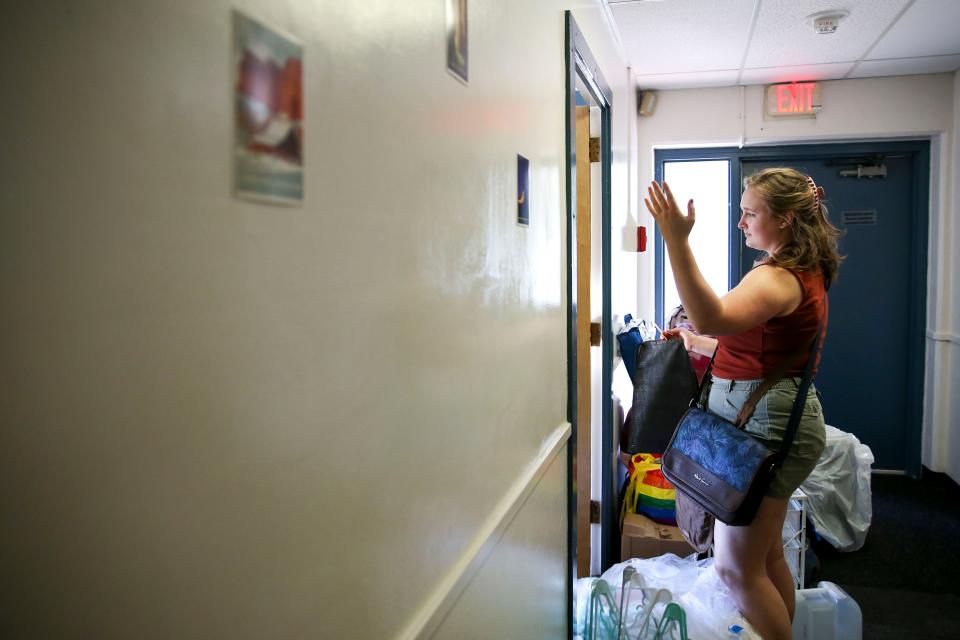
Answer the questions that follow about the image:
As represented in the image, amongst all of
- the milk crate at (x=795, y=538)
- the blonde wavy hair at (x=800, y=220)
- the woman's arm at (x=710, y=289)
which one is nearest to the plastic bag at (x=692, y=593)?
the milk crate at (x=795, y=538)

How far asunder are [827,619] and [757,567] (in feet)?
2.17

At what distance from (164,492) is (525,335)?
40.6 inches

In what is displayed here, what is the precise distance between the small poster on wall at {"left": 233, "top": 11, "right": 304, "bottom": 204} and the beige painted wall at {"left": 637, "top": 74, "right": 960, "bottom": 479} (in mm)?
3702

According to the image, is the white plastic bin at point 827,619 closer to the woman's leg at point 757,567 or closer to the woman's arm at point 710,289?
the woman's leg at point 757,567

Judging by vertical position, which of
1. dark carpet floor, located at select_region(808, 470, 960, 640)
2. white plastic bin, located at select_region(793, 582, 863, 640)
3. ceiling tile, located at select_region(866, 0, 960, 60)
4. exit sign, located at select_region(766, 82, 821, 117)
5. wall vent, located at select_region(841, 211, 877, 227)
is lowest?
dark carpet floor, located at select_region(808, 470, 960, 640)

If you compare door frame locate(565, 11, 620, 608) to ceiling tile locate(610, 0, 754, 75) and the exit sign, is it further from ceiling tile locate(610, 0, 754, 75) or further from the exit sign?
Result: the exit sign

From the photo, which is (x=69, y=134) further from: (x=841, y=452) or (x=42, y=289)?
(x=841, y=452)

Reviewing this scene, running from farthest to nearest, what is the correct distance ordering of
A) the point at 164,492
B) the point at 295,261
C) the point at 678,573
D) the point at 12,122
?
the point at 678,573 → the point at 295,261 → the point at 164,492 → the point at 12,122

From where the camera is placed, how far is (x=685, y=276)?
5.69ft

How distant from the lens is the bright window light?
14.7 feet

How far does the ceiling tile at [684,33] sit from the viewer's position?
9.25ft

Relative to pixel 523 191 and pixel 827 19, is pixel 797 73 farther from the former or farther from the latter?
pixel 523 191

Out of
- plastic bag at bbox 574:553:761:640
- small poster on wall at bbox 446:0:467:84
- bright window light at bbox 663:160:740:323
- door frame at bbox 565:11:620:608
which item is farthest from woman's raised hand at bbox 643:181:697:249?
bright window light at bbox 663:160:740:323

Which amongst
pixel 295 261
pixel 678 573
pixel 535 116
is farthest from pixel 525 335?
pixel 678 573
